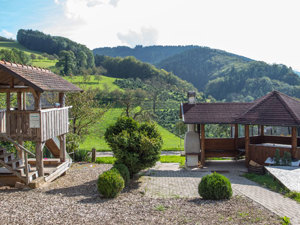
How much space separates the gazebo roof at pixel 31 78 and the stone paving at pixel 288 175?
1004 centimetres

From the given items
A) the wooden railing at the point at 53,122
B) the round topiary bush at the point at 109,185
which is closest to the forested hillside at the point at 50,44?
the wooden railing at the point at 53,122

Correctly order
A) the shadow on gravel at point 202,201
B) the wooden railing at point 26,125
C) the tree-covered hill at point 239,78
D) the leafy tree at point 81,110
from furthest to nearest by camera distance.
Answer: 1. the tree-covered hill at point 239,78
2. the leafy tree at point 81,110
3. the wooden railing at point 26,125
4. the shadow on gravel at point 202,201

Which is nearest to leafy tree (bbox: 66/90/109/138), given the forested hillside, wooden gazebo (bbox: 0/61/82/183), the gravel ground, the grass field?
the grass field

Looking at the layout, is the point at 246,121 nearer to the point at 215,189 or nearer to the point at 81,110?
the point at 215,189

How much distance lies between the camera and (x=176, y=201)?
9.76 metres

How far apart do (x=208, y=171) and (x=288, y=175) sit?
4.11m

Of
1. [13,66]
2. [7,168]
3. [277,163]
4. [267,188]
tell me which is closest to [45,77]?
[13,66]

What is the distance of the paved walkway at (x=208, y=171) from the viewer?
9.08 metres

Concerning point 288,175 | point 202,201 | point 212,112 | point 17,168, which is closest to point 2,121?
point 17,168

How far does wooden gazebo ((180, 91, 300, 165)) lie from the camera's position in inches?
616

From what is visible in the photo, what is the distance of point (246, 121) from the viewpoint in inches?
639

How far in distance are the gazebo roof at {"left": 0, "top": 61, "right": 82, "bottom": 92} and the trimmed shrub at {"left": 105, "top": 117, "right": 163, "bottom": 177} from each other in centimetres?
318

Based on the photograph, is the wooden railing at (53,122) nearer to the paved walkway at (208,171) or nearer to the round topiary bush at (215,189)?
the paved walkway at (208,171)

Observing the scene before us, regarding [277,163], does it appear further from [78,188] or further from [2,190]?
[2,190]
